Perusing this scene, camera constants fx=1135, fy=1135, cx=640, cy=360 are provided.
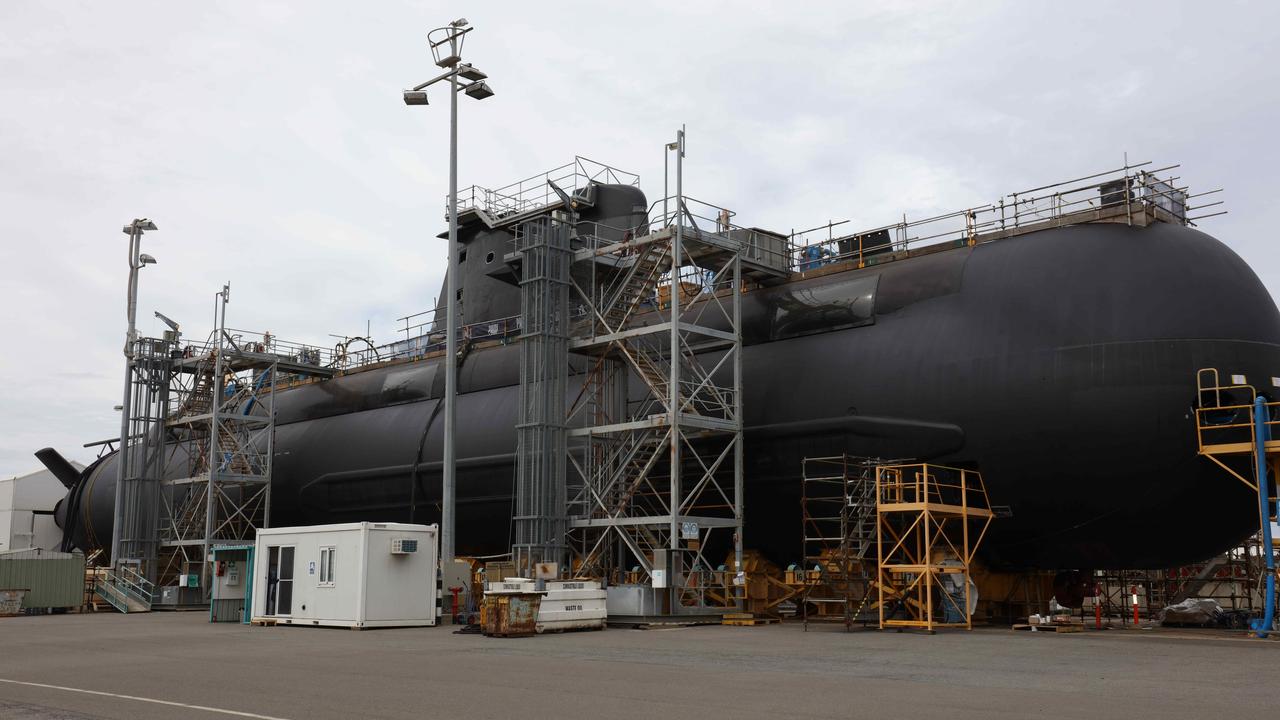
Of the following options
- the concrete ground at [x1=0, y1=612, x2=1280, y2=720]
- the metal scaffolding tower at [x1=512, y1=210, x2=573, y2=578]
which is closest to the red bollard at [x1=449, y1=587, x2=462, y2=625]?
the metal scaffolding tower at [x1=512, y1=210, x2=573, y2=578]

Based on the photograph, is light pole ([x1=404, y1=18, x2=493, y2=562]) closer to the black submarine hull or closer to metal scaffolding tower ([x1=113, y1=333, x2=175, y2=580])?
the black submarine hull

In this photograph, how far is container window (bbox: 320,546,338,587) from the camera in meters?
26.6

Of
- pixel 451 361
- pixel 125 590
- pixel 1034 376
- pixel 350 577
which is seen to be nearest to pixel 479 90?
pixel 451 361

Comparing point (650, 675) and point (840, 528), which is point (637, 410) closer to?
point (840, 528)

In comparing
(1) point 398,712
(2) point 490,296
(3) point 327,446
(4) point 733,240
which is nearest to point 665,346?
(4) point 733,240

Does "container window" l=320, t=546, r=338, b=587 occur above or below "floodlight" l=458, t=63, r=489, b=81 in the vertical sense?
below

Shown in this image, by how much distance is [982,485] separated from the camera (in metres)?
24.2

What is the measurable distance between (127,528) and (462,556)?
1551cm

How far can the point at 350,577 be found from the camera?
26016 millimetres

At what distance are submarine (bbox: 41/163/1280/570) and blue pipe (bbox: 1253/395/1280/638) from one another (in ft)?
4.07

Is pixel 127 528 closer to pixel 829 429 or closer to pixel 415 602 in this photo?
pixel 415 602

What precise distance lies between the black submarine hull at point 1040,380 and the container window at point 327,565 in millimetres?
10152

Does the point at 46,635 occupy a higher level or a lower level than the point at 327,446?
lower

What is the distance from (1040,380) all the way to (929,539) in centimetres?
399
